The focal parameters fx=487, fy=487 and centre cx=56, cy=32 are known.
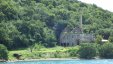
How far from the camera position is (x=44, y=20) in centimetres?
15712

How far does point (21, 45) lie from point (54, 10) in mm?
39390

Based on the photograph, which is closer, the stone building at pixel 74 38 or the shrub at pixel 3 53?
the shrub at pixel 3 53

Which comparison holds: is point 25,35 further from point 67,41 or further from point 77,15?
point 77,15

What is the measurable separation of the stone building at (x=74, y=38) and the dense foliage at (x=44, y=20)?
6.93ft

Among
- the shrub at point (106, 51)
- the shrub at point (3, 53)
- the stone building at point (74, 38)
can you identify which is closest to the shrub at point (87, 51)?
the shrub at point (106, 51)

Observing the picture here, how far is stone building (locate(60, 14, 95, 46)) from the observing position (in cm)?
14881

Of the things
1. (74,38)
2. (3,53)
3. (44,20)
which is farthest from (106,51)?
(44,20)

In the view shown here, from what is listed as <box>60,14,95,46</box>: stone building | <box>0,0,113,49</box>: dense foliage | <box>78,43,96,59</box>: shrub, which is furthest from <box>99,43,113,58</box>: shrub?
<box>60,14,95,46</box>: stone building

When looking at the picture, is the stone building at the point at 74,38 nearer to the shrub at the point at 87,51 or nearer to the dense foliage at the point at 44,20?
the dense foliage at the point at 44,20

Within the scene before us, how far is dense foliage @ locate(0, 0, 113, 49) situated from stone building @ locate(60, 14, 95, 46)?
2111mm

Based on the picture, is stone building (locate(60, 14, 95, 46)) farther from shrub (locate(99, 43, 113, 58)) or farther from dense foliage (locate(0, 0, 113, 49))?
shrub (locate(99, 43, 113, 58))

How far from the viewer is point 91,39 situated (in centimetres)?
14862

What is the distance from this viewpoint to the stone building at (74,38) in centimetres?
14881

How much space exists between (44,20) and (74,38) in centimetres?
1312
